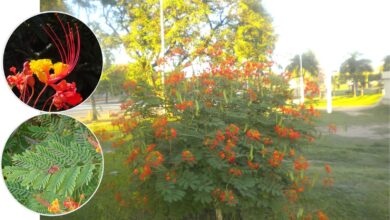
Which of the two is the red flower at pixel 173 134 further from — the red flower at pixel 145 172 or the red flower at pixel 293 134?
the red flower at pixel 293 134

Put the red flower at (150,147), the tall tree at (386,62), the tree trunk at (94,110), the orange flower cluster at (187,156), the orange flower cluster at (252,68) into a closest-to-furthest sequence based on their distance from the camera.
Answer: the orange flower cluster at (187,156)
the red flower at (150,147)
the orange flower cluster at (252,68)
the tall tree at (386,62)
the tree trunk at (94,110)

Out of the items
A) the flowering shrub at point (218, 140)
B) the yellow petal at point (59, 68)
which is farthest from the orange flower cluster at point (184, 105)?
the yellow petal at point (59, 68)

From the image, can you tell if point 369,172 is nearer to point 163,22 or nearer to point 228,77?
point 228,77

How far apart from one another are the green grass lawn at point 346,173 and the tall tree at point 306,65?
0.37 meters

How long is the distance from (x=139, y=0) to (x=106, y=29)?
1.26 feet

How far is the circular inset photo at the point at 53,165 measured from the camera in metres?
3.39

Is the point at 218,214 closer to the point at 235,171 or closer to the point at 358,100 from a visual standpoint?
the point at 235,171

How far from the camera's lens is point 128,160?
3.36 m

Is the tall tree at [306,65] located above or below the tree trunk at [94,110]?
above

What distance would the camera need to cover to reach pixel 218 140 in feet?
10.1

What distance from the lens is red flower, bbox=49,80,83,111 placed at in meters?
3.41

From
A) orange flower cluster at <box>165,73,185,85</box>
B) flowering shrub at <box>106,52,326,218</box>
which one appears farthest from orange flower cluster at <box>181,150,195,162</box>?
orange flower cluster at <box>165,73,185,85</box>

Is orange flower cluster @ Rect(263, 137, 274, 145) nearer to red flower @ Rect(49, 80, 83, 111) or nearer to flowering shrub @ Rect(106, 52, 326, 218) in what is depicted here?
flowering shrub @ Rect(106, 52, 326, 218)

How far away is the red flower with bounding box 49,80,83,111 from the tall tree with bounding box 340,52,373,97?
86.1 inches
